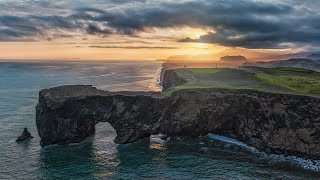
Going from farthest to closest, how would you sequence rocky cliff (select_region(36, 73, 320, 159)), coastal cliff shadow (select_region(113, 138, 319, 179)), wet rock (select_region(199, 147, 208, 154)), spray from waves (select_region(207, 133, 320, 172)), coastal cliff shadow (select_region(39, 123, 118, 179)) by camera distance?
rocky cliff (select_region(36, 73, 320, 159)) < wet rock (select_region(199, 147, 208, 154)) < spray from waves (select_region(207, 133, 320, 172)) < coastal cliff shadow (select_region(39, 123, 118, 179)) < coastal cliff shadow (select_region(113, 138, 319, 179))

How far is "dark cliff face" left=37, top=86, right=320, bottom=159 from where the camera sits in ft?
234

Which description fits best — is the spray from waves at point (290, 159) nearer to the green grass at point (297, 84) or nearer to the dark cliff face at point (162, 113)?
the dark cliff face at point (162, 113)

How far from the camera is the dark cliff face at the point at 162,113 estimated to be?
7125 cm

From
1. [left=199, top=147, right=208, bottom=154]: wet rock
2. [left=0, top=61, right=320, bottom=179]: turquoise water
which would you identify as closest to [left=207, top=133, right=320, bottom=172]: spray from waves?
[left=0, top=61, right=320, bottom=179]: turquoise water

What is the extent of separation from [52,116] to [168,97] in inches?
982

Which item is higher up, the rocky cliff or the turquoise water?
the rocky cliff

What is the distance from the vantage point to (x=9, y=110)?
104438 mm

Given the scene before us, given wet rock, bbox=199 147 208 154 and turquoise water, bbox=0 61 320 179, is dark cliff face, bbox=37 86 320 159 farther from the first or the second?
wet rock, bbox=199 147 208 154

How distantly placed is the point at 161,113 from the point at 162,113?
0.82ft

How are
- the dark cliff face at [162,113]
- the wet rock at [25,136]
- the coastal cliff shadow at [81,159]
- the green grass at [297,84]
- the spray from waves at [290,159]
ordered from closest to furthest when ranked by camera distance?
the coastal cliff shadow at [81,159], the spray from waves at [290,159], the dark cliff face at [162,113], the wet rock at [25,136], the green grass at [297,84]

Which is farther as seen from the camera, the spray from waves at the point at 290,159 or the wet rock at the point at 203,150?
the wet rock at the point at 203,150

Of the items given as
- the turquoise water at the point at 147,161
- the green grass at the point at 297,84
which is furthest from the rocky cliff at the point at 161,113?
the green grass at the point at 297,84

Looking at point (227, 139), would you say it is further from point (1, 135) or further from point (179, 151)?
point (1, 135)

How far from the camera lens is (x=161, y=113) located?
75.1 m
